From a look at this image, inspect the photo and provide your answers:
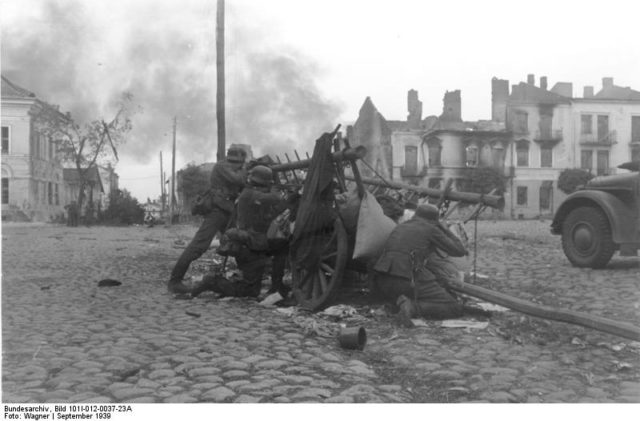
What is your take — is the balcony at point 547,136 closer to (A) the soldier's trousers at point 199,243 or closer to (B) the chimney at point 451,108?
(B) the chimney at point 451,108

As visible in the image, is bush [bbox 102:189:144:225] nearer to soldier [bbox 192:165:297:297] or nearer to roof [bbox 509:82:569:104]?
soldier [bbox 192:165:297:297]

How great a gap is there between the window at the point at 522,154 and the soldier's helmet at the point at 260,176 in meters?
44.3

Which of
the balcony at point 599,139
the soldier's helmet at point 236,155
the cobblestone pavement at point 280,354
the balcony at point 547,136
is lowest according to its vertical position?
the cobblestone pavement at point 280,354

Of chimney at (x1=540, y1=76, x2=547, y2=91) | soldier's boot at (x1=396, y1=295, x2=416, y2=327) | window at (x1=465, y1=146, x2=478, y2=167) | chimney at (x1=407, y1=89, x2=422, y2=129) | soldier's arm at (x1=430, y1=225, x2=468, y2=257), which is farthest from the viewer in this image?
chimney at (x1=540, y1=76, x2=547, y2=91)

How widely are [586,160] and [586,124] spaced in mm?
2633

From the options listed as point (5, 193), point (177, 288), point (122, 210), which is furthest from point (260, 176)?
point (122, 210)

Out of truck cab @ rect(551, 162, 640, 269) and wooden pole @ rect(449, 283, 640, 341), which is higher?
truck cab @ rect(551, 162, 640, 269)

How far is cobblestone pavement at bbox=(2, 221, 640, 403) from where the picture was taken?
12.0 ft

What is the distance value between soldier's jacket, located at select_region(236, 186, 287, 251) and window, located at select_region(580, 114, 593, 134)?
42.4m

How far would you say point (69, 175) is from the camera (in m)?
29.1

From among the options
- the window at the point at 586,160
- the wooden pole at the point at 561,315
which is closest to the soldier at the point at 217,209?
the wooden pole at the point at 561,315

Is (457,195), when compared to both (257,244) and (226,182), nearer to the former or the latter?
(257,244)

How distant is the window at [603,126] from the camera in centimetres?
4247

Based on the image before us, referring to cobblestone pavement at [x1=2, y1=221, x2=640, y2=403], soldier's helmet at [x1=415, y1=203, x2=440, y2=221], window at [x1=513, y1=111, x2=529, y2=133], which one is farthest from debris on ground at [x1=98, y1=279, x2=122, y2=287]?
window at [x1=513, y1=111, x2=529, y2=133]
